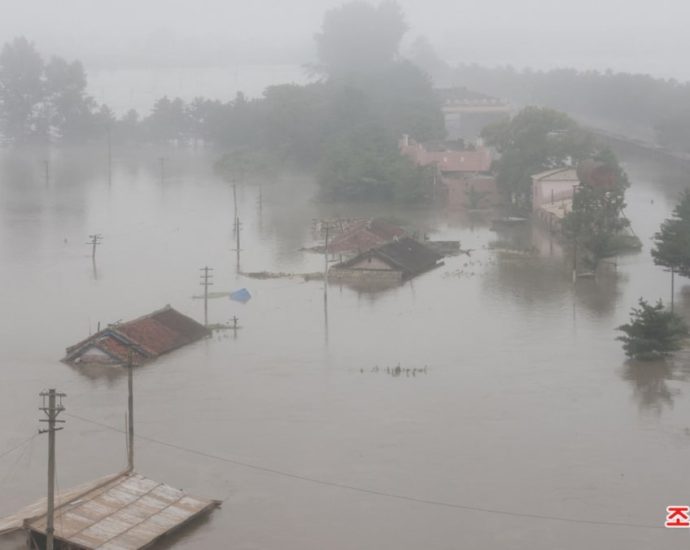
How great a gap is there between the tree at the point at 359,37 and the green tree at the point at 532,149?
14798mm

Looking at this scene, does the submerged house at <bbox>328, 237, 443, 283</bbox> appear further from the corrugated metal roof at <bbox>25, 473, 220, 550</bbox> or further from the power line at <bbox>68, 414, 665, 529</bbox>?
the corrugated metal roof at <bbox>25, 473, 220, 550</bbox>

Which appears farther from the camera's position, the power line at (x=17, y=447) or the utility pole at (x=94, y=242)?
the utility pole at (x=94, y=242)

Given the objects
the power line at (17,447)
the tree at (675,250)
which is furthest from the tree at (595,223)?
the power line at (17,447)

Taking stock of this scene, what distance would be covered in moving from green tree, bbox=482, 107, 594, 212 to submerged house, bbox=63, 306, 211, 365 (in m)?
10.0

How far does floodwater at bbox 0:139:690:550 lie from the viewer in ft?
21.8

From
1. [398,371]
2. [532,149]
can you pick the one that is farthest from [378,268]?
[532,149]

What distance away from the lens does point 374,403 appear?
8.54 m

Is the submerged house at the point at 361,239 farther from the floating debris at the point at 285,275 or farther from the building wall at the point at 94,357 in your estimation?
the building wall at the point at 94,357

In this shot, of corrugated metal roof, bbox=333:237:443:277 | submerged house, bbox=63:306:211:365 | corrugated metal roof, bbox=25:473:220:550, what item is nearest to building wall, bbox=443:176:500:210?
corrugated metal roof, bbox=333:237:443:277

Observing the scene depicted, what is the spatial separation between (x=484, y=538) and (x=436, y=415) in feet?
6.44

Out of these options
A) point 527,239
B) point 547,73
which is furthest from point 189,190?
point 547,73

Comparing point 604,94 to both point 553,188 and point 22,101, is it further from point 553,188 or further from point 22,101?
point 553,188

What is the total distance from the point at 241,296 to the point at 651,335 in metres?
4.23

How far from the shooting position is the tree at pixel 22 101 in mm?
33562
